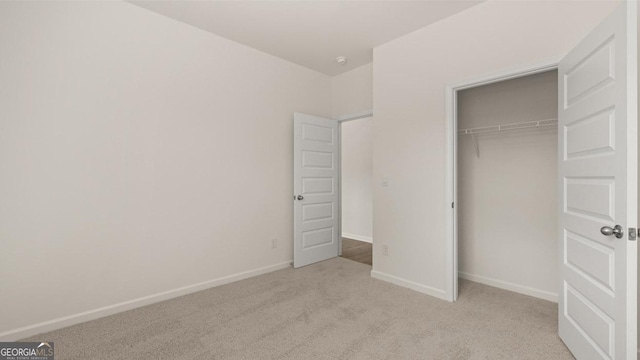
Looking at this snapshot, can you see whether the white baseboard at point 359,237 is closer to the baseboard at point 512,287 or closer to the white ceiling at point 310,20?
the baseboard at point 512,287

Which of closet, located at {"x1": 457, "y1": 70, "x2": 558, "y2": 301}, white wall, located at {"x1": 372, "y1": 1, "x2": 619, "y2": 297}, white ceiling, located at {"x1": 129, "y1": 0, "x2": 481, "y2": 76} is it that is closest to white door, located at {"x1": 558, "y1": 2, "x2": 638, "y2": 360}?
white wall, located at {"x1": 372, "y1": 1, "x2": 619, "y2": 297}

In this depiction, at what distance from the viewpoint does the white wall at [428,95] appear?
2225 millimetres

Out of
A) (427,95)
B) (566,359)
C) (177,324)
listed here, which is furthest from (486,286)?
(177,324)

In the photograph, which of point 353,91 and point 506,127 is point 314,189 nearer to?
point 353,91

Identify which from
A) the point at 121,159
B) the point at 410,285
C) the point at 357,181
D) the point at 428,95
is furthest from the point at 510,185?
the point at 121,159

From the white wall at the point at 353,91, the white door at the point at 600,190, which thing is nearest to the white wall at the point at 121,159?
the white wall at the point at 353,91

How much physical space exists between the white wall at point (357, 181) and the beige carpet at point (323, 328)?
2466mm

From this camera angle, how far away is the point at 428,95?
9.50ft

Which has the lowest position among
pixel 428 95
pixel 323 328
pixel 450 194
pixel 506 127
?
pixel 323 328

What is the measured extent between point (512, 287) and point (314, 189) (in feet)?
8.31

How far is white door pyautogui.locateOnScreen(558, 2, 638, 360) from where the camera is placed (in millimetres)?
1348

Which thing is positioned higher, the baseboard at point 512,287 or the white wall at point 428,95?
the white wall at point 428,95

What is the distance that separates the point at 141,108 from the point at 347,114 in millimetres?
2617

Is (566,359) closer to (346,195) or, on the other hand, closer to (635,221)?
(635,221)
